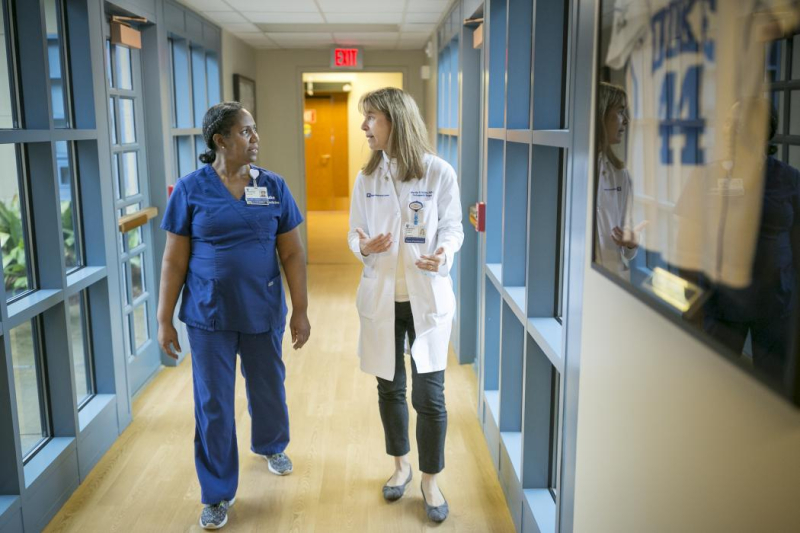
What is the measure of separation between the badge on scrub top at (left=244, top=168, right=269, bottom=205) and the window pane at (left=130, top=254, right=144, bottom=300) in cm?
198

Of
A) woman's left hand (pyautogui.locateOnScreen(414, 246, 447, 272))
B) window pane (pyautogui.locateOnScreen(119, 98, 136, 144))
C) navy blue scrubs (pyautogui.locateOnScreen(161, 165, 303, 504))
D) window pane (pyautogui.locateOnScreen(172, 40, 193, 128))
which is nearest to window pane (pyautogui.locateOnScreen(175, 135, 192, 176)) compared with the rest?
window pane (pyautogui.locateOnScreen(172, 40, 193, 128))

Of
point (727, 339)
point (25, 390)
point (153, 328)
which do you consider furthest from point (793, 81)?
point (153, 328)

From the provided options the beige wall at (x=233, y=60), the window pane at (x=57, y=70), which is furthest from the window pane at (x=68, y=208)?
the beige wall at (x=233, y=60)

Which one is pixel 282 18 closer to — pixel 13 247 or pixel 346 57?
pixel 346 57

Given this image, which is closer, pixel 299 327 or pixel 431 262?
pixel 431 262

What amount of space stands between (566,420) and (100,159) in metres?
2.52

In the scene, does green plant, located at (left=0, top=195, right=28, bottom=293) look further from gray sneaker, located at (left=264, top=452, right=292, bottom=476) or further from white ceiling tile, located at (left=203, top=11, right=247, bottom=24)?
white ceiling tile, located at (left=203, top=11, right=247, bottom=24)

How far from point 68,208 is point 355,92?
10923mm

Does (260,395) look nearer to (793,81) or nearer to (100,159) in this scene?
(100,159)

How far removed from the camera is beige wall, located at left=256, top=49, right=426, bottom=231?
8328 mm

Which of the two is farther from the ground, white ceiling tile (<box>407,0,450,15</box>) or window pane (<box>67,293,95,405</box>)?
white ceiling tile (<box>407,0,450,15</box>)

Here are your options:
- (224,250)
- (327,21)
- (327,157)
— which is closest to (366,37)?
(327,21)

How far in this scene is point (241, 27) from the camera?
21.4 ft

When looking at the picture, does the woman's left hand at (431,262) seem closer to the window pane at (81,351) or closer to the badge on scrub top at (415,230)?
the badge on scrub top at (415,230)
